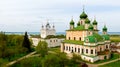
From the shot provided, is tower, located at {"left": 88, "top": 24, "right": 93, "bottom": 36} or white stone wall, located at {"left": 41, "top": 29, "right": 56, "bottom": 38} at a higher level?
tower, located at {"left": 88, "top": 24, "right": 93, "bottom": 36}

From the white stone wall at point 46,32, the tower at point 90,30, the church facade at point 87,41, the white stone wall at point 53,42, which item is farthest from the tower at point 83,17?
the white stone wall at point 46,32

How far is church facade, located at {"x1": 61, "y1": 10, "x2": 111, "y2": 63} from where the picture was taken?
4619cm

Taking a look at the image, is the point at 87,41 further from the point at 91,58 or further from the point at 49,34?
the point at 49,34

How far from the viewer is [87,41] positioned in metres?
46.6

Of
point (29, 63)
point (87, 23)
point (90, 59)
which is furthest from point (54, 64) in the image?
point (87, 23)

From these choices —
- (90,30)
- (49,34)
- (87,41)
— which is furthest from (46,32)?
(87,41)

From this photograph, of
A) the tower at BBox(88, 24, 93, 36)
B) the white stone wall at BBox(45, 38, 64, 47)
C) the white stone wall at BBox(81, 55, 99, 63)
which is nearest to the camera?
the white stone wall at BBox(81, 55, 99, 63)

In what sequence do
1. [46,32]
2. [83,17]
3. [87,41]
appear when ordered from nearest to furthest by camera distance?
[87,41], [83,17], [46,32]

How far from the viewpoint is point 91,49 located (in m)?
46.0

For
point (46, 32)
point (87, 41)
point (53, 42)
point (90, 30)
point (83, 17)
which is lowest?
point (53, 42)

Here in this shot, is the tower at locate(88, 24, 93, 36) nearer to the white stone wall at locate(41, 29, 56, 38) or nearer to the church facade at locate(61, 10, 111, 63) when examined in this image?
the church facade at locate(61, 10, 111, 63)

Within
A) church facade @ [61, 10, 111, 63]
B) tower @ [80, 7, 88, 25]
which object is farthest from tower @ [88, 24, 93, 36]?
tower @ [80, 7, 88, 25]

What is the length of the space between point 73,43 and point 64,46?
5051 mm

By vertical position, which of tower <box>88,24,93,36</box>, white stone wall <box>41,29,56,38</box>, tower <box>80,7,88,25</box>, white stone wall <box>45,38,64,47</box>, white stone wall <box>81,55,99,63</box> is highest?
tower <box>80,7,88,25</box>
